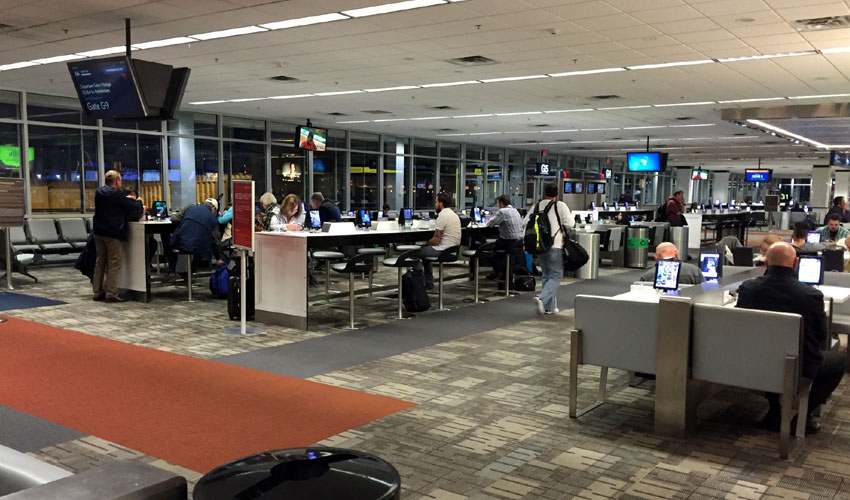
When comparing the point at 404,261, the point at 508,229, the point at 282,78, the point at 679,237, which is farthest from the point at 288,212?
the point at 679,237

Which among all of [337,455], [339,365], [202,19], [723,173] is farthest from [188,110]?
[723,173]

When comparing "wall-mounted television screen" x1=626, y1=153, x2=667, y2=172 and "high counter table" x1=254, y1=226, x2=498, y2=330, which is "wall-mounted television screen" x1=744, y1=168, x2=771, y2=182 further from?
"high counter table" x1=254, y1=226, x2=498, y2=330

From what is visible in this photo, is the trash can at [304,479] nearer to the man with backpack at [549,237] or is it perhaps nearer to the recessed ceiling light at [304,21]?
the recessed ceiling light at [304,21]

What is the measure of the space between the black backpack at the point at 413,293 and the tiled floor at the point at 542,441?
6.17ft

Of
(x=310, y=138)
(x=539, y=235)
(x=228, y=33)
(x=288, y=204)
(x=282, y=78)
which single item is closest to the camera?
(x=228, y=33)

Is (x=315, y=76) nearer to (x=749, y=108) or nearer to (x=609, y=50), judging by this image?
(x=609, y=50)

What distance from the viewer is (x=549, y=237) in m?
8.00

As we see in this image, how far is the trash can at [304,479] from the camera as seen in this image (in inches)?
49.8

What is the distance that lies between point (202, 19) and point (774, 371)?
6291mm

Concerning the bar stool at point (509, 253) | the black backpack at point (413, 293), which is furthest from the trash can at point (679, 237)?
the black backpack at point (413, 293)

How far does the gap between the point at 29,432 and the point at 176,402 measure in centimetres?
90

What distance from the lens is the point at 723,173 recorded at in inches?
1714

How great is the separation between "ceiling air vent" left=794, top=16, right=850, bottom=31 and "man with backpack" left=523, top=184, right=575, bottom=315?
9.84 ft

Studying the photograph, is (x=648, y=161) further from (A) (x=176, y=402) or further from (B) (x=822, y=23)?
(A) (x=176, y=402)
